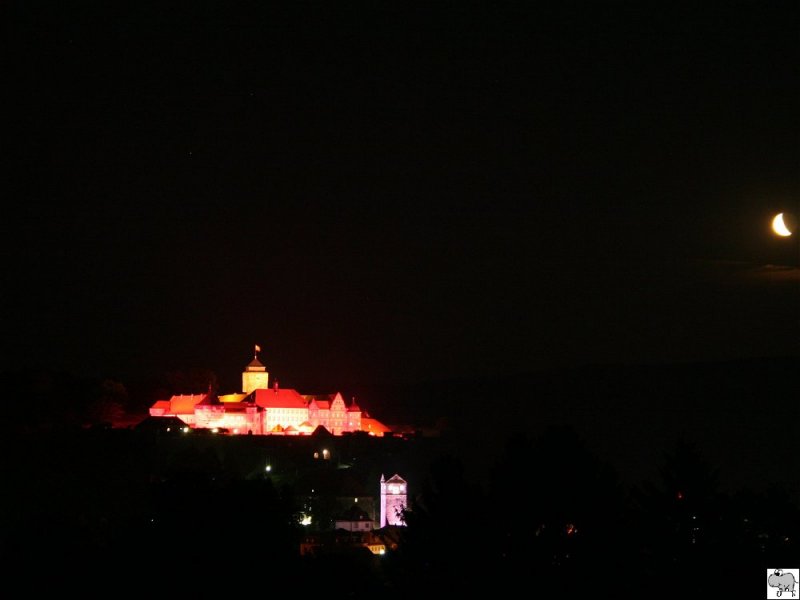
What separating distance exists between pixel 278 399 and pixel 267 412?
1.38m

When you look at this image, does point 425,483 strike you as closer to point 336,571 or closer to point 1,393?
point 336,571

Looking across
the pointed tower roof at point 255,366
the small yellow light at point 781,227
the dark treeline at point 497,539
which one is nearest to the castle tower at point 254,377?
the pointed tower roof at point 255,366

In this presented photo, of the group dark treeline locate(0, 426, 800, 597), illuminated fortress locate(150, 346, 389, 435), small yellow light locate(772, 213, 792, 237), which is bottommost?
dark treeline locate(0, 426, 800, 597)

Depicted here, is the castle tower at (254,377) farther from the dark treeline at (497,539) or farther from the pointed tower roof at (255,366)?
the dark treeline at (497,539)

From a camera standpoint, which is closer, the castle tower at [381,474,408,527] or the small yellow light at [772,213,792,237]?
the small yellow light at [772,213,792,237]

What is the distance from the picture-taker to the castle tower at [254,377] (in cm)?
7788

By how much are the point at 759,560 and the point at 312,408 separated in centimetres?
5476

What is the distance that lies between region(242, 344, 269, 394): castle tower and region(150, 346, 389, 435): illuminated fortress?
7.93 ft

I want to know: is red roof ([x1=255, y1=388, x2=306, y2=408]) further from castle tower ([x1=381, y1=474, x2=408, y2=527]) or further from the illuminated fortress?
castle tower ([x1=381, y1=474, x2=408, y2=527])

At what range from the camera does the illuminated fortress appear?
68.7 metres

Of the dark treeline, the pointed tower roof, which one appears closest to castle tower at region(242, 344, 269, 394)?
the pointed tower roof

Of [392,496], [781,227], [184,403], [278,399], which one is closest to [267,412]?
[278,399]

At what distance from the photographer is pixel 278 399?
232ft

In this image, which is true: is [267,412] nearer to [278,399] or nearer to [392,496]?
[278,399]
